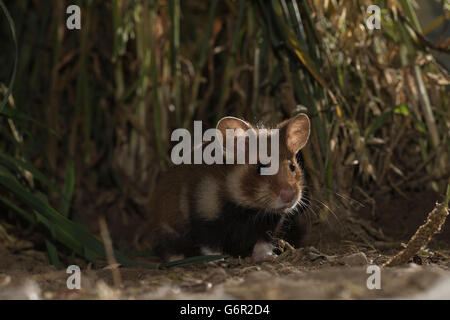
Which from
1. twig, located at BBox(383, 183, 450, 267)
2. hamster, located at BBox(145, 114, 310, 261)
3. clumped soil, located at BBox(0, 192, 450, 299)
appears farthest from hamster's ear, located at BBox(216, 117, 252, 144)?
twig, located at BBox(383, 183, 450, 267)

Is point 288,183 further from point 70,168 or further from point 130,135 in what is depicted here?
point 130,135

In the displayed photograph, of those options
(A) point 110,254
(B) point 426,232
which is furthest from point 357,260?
(A) point 110,254

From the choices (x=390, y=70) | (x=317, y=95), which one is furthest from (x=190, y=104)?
(x=390, y=70)

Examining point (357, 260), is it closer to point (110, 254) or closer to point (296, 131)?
point (296, 131)

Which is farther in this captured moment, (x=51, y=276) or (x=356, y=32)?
(x=356, y=32)

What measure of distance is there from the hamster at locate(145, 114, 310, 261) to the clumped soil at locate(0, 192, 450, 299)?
0.15m

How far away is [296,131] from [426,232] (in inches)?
28.9

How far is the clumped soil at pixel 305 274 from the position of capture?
1.35 m

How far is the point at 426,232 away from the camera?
1.61 metres

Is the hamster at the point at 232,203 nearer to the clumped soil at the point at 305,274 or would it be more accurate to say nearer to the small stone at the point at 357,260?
the clumped soil at the point at 305,274

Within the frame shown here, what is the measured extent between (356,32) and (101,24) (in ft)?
5.65

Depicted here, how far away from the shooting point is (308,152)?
2.53 metres

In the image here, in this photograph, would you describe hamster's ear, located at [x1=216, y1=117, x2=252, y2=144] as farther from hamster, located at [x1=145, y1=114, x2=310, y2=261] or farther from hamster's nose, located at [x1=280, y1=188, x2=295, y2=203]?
hamster's nose, located at [x1=280, y1=188, x2=295, y2=203]

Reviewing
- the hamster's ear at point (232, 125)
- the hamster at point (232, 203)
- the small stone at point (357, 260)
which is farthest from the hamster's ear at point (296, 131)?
the small stone at point (357, 260)
